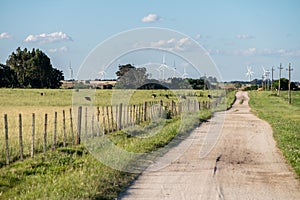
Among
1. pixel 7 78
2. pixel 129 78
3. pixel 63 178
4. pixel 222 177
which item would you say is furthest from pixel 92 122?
pixel 7 78

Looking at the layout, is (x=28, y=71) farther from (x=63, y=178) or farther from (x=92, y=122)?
(x=63, y=178)

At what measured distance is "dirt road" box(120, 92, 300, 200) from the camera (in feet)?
33.4

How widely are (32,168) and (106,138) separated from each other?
685cm

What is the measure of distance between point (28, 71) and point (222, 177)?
9405 centimetres

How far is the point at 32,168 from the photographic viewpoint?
1281 centimetres

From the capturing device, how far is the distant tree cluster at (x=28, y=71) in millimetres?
100812

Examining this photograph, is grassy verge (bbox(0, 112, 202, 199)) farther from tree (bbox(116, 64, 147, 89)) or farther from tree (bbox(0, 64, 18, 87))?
tree (bbox(0, 64, 18, 87))

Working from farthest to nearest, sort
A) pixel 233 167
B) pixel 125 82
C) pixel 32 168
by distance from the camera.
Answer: pixel 125 82
pixel 233 167
pixel 32 168

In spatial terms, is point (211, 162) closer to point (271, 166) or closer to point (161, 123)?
point (271, 166)

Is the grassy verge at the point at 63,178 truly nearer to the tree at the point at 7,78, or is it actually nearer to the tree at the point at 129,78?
the tree at the point at 129,78

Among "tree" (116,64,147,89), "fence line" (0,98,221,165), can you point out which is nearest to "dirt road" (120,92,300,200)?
"fence line" (0,98,221,165)

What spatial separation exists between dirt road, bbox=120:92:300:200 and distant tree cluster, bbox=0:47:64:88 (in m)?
86.3

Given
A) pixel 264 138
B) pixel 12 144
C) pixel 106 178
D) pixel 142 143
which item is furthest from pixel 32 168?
pixel 264 138

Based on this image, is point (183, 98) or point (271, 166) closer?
point (271, 166)
